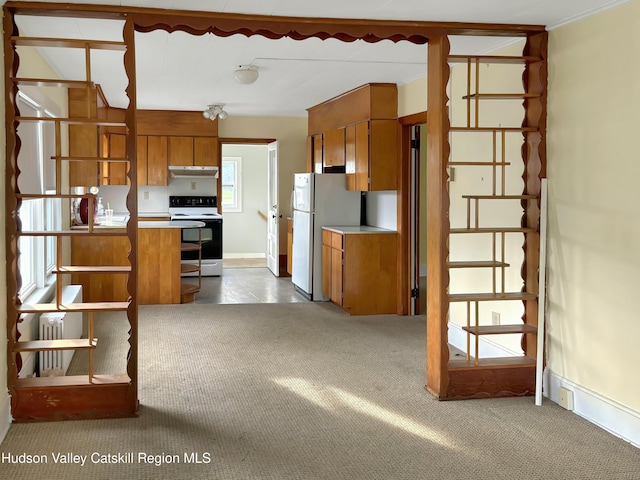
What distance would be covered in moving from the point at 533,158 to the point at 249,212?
8376 millimetres

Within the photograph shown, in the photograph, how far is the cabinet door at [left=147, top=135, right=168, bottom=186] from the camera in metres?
9.54

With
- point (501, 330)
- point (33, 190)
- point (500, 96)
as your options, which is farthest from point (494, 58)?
point (33, 190)

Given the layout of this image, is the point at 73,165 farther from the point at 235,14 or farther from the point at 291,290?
the point at 235,14

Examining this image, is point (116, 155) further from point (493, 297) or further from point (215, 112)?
point (493, 297)

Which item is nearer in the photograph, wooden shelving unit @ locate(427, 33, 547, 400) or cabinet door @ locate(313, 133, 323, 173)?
wooden shelving unit @ locate(427, 33, 547, 400)

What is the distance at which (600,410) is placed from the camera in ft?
12.2

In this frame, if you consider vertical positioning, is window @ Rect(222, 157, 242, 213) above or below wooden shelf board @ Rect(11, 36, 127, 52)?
below

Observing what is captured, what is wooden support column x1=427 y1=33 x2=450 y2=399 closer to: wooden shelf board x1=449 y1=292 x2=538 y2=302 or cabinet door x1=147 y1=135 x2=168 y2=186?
wooden shelf board x1=449 y1=292 x2=538 y2=302

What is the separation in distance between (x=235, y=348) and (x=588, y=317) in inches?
108

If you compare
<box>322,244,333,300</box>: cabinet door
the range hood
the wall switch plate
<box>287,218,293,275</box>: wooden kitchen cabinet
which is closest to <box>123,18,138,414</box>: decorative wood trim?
the wall switch plate

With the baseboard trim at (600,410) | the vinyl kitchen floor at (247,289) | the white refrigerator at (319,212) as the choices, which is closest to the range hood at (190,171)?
the vinyl kitchen floor at (247,289)

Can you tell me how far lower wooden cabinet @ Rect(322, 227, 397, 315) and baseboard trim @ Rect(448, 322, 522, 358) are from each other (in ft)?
4.08

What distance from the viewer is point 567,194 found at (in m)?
3.98

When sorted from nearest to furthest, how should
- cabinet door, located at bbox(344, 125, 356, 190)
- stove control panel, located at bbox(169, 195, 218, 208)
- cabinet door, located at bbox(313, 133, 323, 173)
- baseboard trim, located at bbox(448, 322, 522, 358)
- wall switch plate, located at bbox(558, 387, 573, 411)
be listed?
wall switch plate, located at bbox(558, 387, 573, 411) → baseboard trim, located at bbox(448, 322, 522, 358) → cabinet door, located at bbox(344, 125, 356, 190) → cabinet door, located at bbox(313, 133, 323, 173) → stove control panel, located at bbox(169, 195, 218, 208)
